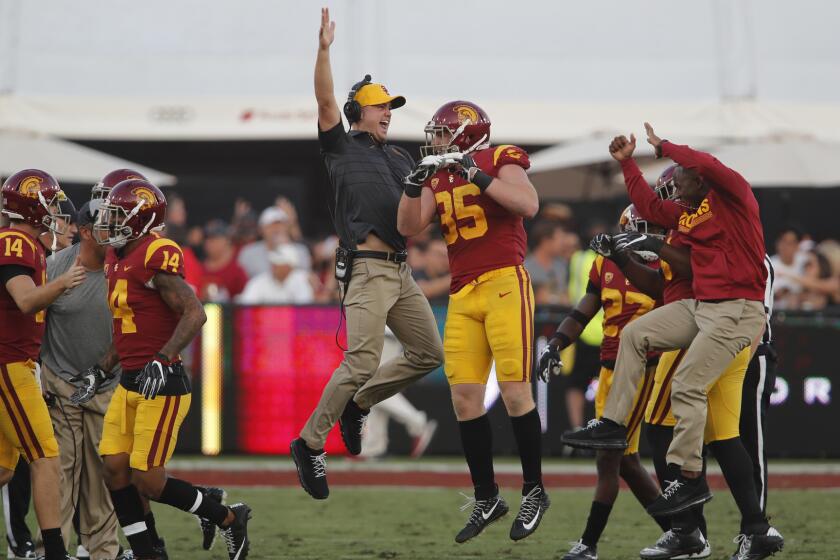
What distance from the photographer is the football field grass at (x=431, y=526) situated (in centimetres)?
881

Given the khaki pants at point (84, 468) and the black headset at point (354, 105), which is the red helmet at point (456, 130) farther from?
the khaki pants at point (84, 468)

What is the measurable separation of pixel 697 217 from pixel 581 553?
2.14m

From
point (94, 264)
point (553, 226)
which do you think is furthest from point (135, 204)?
point (553, 226)

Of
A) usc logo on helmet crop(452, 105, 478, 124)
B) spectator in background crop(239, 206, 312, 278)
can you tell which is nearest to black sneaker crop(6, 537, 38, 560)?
usc logo on helmet crop(452, 105, 478, 124)

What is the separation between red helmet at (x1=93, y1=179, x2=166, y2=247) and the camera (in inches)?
298

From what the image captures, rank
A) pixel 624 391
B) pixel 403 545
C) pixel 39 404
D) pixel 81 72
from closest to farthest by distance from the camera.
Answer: pixel 39 404 < pixel 624 391 < pixel 403 545 < pixel 81 72

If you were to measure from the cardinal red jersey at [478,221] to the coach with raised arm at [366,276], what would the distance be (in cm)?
40

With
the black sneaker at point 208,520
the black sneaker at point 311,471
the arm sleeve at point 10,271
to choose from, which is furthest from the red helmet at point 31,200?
the black sneaker at point 311,471

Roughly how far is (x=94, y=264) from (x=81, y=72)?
13.9 meters

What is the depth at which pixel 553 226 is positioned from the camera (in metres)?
15.0

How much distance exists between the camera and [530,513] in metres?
7.63

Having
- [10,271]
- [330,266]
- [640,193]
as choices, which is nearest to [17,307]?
[10,271]

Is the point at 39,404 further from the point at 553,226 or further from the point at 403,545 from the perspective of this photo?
the point at 553,226

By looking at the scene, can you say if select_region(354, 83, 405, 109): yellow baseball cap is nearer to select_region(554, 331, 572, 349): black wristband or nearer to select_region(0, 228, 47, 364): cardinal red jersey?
select_region(554, 331, 572, 349): black wristband
